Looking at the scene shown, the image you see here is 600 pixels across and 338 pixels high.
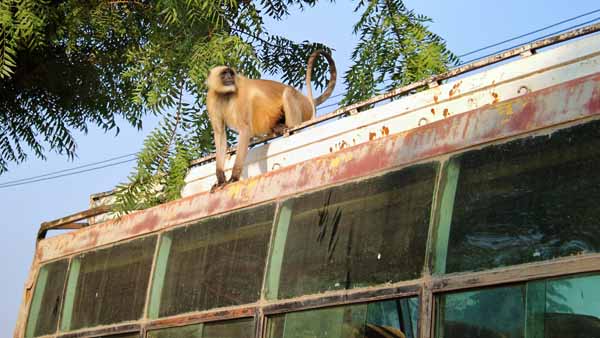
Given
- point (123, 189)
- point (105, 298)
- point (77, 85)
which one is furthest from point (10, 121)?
point (105, 298)

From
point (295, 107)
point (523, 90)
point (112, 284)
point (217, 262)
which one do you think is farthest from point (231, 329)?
point (295, 107)

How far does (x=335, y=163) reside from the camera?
437cm

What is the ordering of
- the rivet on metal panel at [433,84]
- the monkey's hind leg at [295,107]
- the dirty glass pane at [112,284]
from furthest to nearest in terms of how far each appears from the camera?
1. the monkey's hind leg at [295,107]
2. the dirty glass pane at [112,284]
3. the rivet on metal panel at [433,84]

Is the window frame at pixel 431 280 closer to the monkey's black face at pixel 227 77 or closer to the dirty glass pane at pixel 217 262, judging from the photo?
the dirty glass pane at pixel 217 262

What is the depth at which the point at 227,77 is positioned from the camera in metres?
8.55

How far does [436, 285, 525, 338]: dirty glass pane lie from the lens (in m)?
3.17

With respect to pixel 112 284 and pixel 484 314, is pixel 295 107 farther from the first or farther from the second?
pixel 484 314

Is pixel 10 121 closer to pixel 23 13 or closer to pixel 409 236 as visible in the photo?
pixel 23 13

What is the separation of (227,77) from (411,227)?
5.01 metres

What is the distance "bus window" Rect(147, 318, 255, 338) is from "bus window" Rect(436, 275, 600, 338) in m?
1.30

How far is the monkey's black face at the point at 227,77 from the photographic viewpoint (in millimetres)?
8539

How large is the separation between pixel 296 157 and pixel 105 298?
1.64 metres

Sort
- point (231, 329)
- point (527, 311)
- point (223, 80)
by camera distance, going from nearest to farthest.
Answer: point (527, 311), point (231, 329), point (223, 80)

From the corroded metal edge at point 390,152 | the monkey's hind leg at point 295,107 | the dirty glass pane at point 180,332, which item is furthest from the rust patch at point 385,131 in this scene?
the monkey's hind leg at point 295,107
